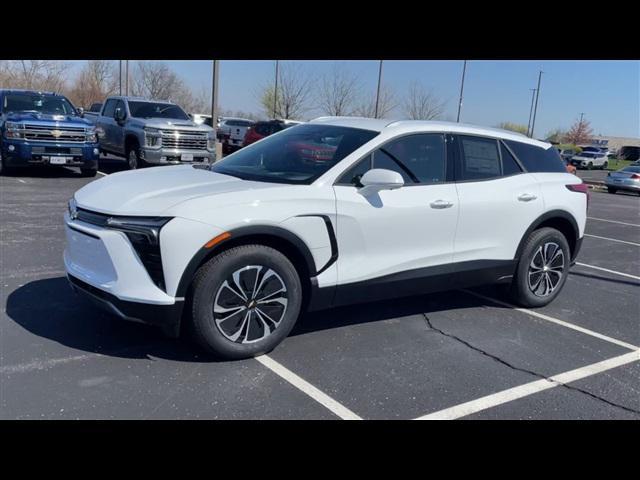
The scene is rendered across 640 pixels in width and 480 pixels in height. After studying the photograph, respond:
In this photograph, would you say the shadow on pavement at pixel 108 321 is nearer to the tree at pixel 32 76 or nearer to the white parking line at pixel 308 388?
the white parking line at pixel 308 388

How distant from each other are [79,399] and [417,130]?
3260 millimetres

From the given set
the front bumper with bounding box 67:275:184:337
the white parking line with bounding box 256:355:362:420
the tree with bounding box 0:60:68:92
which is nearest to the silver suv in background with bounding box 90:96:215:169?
the front bumper with bounding box 67:275:184:337

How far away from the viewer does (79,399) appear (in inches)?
127

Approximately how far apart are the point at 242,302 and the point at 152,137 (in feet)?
32.5

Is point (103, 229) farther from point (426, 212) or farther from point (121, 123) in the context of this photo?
point (121, 123)

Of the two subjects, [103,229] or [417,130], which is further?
[417,130]

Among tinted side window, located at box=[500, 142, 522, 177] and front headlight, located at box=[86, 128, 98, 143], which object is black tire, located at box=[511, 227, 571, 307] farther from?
front headlight, located at box=[86, 128, 98, 143]

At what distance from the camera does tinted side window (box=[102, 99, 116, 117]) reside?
14.8 meters

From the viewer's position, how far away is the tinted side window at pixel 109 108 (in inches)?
582

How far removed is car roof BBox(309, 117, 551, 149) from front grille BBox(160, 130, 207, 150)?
8261 millimetres

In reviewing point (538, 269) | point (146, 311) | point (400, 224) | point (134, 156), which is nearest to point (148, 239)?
point (146, 311)
